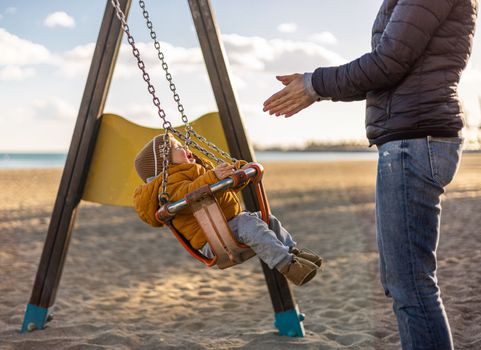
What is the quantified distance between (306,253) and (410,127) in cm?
91

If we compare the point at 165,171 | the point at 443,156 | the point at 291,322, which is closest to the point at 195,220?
the point at 165,171

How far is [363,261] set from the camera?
655 centimetres

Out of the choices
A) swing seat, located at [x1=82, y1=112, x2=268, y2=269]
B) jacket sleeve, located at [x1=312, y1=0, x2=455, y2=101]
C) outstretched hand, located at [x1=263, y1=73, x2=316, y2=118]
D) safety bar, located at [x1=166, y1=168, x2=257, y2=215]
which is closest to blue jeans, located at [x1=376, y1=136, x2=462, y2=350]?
jacket sleeve, located at [x1=312, y1=0, x2=455, y2=101]

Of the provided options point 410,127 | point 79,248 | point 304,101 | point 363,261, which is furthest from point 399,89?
point 79,248

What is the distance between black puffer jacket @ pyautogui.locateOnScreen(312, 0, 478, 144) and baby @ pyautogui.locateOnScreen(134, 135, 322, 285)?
2.38 feet

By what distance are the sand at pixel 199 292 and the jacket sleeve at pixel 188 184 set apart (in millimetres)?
1616

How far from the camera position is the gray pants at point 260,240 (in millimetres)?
2447

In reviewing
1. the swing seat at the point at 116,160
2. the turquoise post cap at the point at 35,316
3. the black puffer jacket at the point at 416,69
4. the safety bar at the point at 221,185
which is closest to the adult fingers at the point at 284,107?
the black puffer jacket at the point at 416,69

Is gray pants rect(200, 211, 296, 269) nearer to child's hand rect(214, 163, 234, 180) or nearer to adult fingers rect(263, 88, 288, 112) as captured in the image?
child's hand rect(214, 163, 234, 180)

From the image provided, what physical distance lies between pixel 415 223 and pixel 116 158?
105 inches

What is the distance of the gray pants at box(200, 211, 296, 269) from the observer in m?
2.45

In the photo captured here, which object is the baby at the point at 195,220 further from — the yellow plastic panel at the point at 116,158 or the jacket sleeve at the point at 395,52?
the yellow plastic panel at the point at 116,158

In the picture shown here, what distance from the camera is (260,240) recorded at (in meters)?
2.47

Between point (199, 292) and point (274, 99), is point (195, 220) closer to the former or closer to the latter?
point (274, 99)
